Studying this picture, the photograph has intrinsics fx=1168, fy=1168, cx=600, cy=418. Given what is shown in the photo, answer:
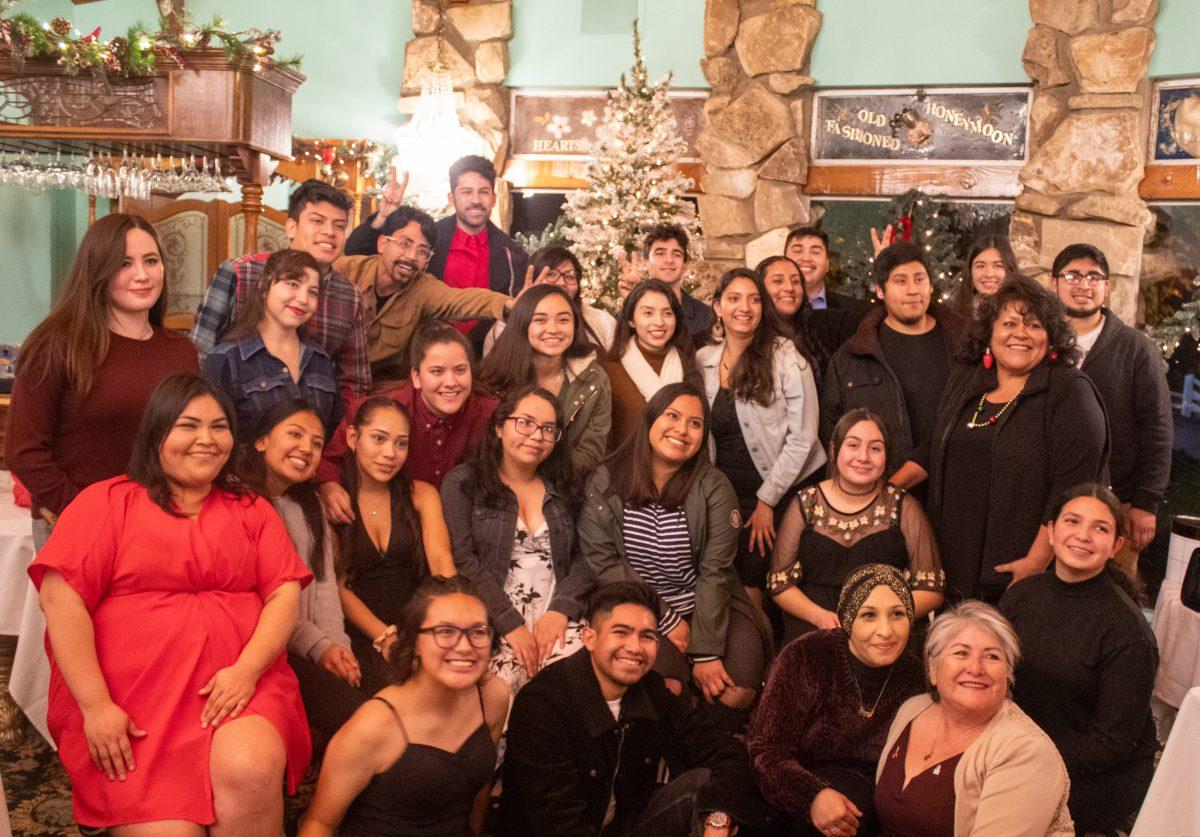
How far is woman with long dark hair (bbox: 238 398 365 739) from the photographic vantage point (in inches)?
125

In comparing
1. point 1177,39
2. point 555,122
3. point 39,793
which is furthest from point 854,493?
point 555,122

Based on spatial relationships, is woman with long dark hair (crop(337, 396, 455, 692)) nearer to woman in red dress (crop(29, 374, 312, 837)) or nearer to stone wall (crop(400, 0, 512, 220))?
woman in red dress (crop(29, 374, 312, 837))

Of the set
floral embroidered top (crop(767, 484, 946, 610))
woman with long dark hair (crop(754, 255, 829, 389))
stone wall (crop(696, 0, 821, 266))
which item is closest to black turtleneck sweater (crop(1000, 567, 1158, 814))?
floral embroidered top (crop(767, 484, 946, 610))

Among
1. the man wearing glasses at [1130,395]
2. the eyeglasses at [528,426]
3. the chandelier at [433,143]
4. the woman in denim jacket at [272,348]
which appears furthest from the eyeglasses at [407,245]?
the chandelier at [433,143]

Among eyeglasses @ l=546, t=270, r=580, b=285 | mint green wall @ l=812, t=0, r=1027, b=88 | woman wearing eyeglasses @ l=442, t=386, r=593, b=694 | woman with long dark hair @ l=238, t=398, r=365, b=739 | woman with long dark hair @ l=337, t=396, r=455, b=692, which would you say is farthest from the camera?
mint green wall @ l=812, t=0, r=1027, b=88

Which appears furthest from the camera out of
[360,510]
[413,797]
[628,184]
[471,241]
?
[628,184]

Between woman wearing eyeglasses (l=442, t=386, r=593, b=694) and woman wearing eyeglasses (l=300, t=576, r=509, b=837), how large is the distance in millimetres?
728

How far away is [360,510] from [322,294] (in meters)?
0.80

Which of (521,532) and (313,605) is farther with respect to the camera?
(521,532)

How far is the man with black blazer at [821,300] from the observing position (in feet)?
14.7

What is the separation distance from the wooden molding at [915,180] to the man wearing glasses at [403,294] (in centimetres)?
418

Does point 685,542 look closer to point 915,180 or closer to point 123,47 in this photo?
point 123,47

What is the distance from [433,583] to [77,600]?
80 centimetres

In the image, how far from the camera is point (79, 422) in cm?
312
